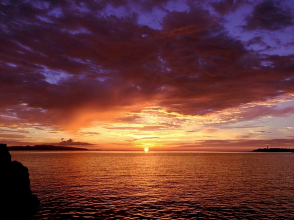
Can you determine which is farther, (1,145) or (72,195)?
(72,195)

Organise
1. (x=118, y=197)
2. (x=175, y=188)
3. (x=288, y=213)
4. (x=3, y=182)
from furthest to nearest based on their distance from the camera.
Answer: (x=175, y=188) → (x=118, y=197) → (x=3, y=182) → (x=288, y=213)

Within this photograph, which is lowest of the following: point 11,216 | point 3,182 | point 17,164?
point 11,216

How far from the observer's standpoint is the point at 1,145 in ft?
128

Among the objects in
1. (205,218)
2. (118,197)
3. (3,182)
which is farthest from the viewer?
(118,197)

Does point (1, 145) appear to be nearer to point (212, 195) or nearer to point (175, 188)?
point (175, 188)

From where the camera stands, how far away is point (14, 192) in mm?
36344

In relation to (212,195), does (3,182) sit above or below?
above

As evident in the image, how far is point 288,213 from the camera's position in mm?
33375

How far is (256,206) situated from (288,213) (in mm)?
4722

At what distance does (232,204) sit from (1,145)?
135 feet

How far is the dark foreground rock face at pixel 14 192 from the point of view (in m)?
33.2

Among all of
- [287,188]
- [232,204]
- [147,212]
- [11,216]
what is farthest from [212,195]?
[11,216]

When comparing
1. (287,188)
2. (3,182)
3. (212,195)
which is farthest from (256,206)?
(3,182)

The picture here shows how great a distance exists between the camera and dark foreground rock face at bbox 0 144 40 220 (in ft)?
109
